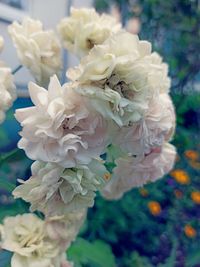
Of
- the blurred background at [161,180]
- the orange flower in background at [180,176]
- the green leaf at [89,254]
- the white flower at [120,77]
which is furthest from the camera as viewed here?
the orange flower in background at [180,176]

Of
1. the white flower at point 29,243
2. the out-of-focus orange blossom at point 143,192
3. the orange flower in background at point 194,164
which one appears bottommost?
the orange flower in background at point 194,164

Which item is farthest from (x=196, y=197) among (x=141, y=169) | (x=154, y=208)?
(x=141, y=169)

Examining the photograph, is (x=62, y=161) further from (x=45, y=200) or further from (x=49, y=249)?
(x=49, y=249)

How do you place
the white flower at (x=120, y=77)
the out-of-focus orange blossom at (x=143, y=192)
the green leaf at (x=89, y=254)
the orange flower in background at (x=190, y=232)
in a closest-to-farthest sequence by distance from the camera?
the white flower at (x=120, y=77) → the green leaf at (x=89, y=254) → the orange flower in background at (x=190, y=232) → the out-of-focus orange blossom at (x=143, y=192)

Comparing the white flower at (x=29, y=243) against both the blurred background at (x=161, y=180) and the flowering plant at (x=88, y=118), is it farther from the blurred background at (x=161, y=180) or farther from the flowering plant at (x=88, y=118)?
the blurred background at (x=161, y=180)

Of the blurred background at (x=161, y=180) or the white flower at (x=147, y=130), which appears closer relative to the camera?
A: the white flower at (x=147, y=130)

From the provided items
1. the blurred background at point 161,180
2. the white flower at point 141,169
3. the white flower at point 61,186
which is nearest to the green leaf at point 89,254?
the blurred background at point 161,180
